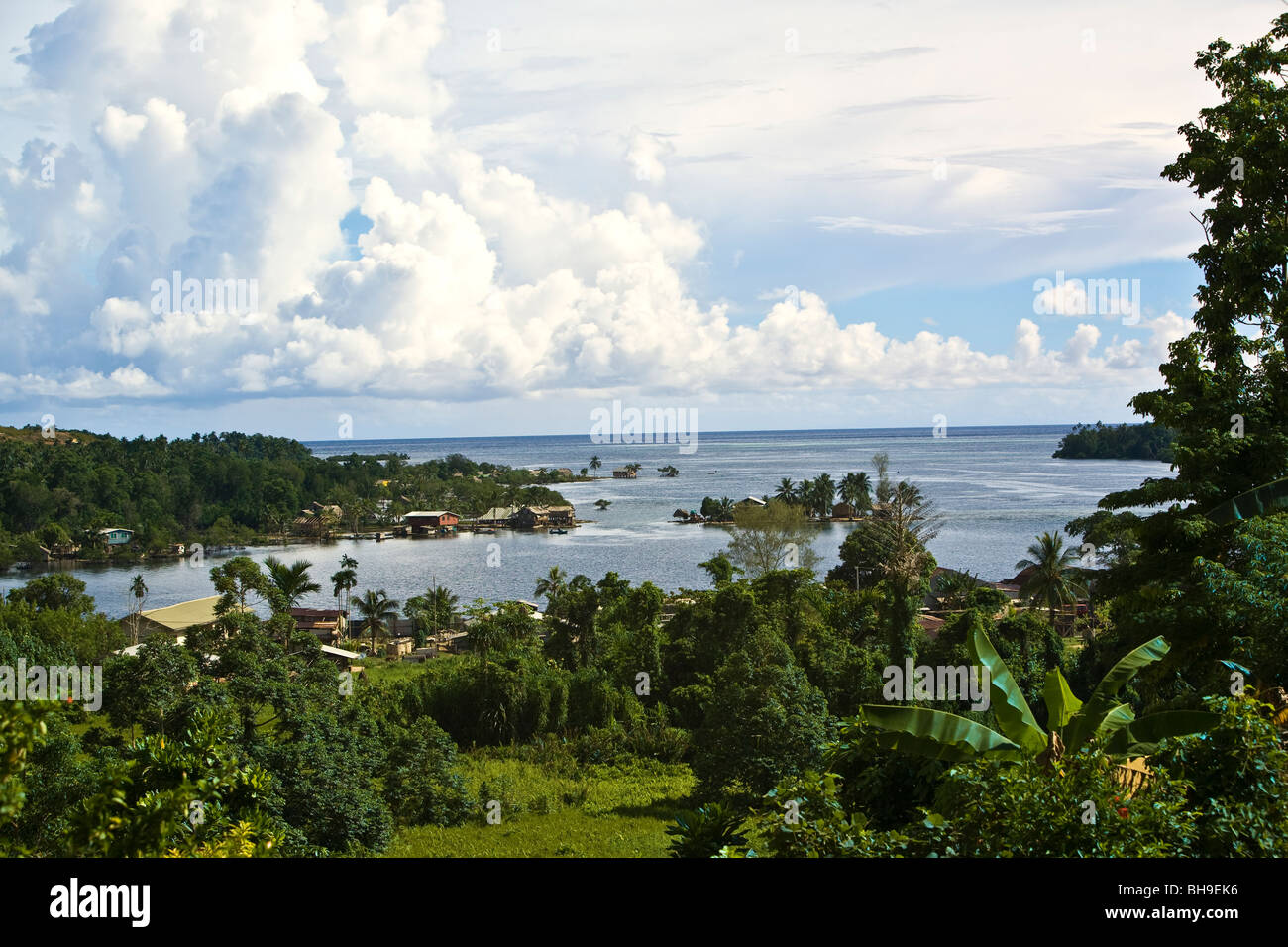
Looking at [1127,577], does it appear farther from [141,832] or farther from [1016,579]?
[1016,579]

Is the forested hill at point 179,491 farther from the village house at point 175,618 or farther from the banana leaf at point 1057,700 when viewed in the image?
the banana leaf at point 1057,700

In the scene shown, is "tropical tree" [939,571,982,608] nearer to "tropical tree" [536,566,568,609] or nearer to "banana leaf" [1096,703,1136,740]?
"tropical tree" [536,566,568,609]

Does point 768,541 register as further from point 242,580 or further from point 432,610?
point 242,580

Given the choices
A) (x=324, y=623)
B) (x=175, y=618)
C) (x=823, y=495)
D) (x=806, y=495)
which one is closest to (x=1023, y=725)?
(x=175, y=618)

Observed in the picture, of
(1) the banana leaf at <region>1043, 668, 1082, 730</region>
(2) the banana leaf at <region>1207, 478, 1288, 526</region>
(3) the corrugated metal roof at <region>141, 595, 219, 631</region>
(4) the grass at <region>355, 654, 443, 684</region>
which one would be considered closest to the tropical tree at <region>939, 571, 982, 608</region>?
(4) the grass at <region>355, 654, 443, 684</region>

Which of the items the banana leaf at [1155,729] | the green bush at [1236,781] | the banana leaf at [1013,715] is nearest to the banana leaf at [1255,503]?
the banana leaf at [1155,729]

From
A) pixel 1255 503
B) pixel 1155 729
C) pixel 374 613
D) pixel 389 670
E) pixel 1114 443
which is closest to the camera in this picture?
pixel 1155 729
